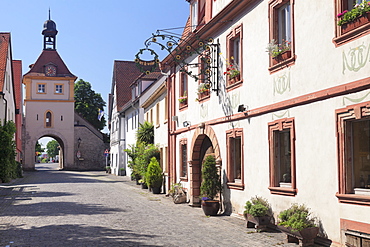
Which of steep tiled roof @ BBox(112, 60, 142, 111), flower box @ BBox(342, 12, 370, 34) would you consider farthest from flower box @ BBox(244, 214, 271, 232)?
steep tiled roof @ BBox(112, 60, 142, 111)

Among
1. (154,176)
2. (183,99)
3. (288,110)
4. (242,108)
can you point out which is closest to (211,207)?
(242,108)

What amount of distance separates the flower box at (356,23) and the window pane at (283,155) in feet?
10.5

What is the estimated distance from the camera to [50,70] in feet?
212

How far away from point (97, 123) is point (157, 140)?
5099 centimetres

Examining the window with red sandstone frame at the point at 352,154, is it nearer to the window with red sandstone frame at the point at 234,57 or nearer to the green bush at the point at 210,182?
the window with red sandstone frame at the point at 234,57

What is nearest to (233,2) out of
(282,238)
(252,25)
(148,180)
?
(252,25)

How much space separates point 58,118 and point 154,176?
4121 cm

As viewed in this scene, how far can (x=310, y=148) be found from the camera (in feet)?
→ 34.4

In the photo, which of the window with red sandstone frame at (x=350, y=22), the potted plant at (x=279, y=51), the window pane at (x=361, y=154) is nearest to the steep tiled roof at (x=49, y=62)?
the potted plant at (x=279, y=51)

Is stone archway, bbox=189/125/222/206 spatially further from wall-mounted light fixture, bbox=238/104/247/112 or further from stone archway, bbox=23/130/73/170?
stone archway, bbox=23/130/73/170

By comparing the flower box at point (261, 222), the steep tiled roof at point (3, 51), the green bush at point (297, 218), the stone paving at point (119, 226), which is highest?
the steep tiled roof at point (3, 51)

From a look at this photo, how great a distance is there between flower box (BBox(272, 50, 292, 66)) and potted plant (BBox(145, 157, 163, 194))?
13571mm

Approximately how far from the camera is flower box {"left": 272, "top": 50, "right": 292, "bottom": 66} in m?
11.6

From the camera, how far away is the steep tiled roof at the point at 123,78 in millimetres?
52312
